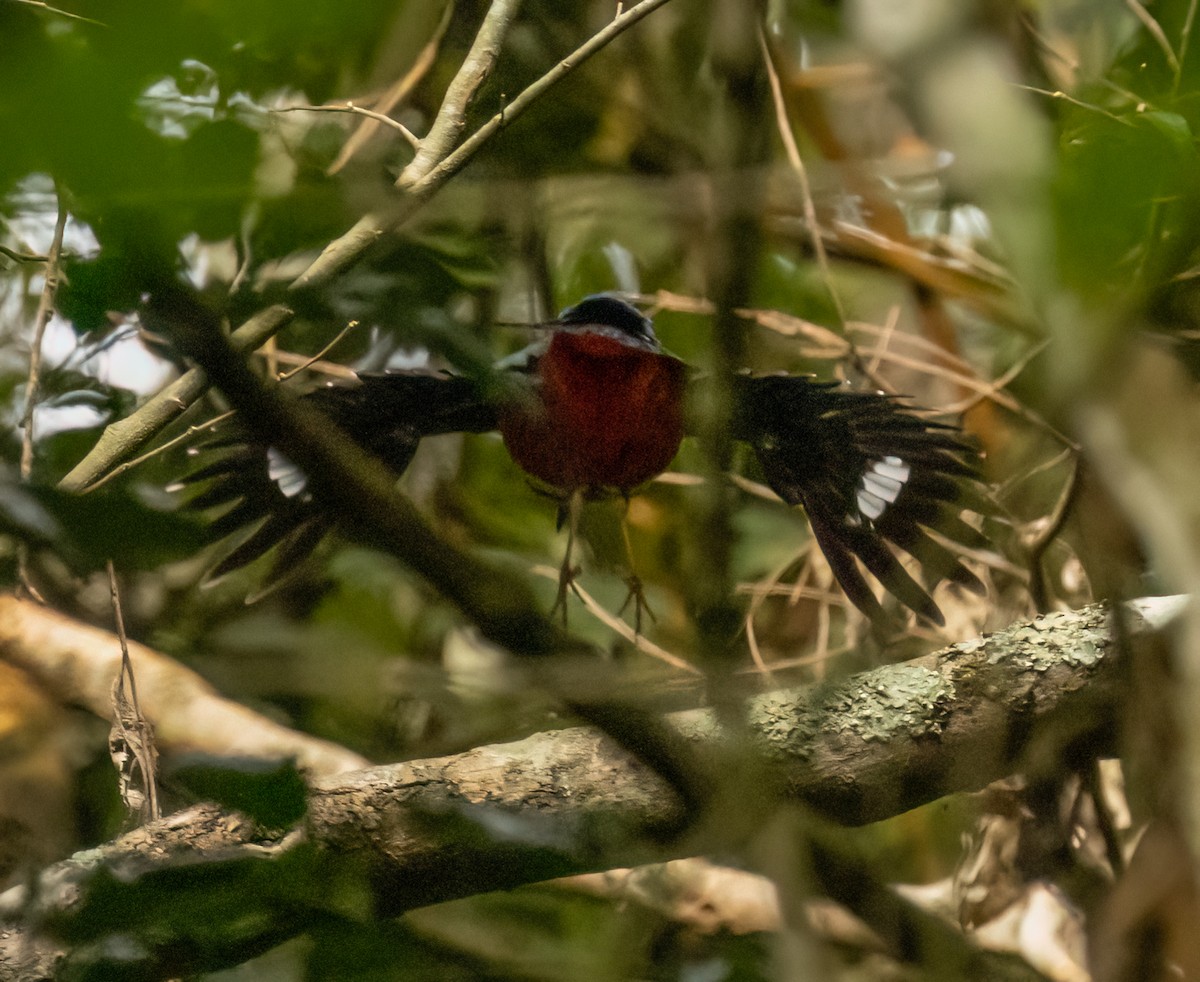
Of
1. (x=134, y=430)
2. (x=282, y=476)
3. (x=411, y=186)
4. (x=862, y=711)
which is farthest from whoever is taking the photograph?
(x=282, y=476)

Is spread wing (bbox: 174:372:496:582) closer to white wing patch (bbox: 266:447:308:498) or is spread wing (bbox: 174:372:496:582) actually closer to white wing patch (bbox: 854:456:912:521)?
white wing patch (bbox: 266:447:308:498)

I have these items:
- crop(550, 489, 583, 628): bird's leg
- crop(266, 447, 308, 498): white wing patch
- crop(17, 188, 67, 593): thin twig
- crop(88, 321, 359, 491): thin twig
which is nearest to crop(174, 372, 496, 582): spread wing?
crop(266, 447, 308, 498): white wing patch

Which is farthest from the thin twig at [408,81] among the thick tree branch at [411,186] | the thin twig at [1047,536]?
the thin twig at [1047,536]

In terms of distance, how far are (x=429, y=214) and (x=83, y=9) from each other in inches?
37.7

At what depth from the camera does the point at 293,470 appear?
1843 mm

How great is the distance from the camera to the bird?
5.47ft

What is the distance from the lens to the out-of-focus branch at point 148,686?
6.71ft

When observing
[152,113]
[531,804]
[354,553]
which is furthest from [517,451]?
[152,113]

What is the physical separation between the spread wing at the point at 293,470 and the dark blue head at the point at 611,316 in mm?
213

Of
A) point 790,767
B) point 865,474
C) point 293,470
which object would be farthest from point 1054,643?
point 293,470

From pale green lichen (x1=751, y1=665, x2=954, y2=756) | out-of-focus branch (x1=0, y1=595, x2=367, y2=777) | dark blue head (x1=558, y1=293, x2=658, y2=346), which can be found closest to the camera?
pale green lichen (x1=751, y1=665, x2=954, y2=756)

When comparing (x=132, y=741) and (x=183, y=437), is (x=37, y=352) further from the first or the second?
(x=132, y=741)

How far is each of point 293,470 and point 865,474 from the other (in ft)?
3.24

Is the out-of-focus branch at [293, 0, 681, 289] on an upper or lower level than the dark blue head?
lower
